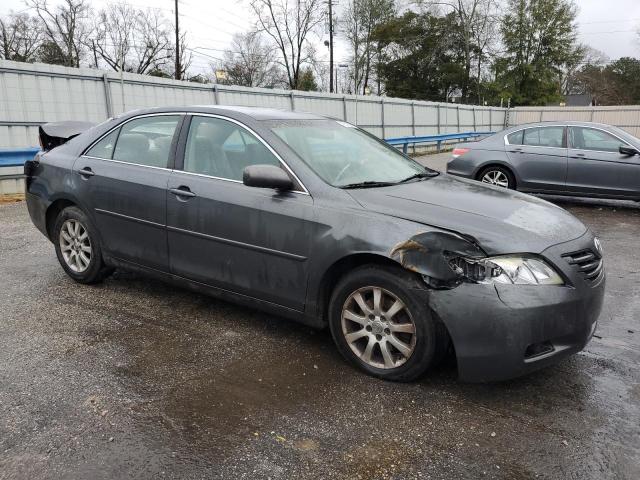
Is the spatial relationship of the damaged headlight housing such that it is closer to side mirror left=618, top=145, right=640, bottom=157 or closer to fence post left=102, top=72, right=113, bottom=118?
side mirror left=618, top=145, right=640, bottom=157

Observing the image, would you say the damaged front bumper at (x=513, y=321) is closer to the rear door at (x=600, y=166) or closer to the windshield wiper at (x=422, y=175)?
the windshield wiper at (x=422, y=175)

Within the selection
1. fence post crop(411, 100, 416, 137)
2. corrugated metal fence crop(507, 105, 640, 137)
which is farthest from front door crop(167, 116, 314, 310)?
corrugated metal fence crop(507, 105, 640, 137)

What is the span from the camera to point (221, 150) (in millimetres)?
3967

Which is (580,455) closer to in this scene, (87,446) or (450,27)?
(87,446)

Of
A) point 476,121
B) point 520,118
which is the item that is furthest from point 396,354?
point 520,118

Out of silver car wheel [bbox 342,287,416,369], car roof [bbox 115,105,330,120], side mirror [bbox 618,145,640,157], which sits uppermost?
car roof [bbox 115,105,330,120]

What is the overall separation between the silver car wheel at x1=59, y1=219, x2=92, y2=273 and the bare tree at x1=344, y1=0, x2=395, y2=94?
2110 inches

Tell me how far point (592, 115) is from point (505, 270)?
3416cm

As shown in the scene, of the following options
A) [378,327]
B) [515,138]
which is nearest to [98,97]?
[515,138]

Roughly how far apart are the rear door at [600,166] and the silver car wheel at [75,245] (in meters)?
7.57

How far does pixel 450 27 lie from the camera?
5141 centimetres

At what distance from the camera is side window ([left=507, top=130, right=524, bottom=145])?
9586 millimetres

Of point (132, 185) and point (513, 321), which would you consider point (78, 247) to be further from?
point (513, 321)

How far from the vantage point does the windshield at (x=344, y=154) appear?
371 centimetres
